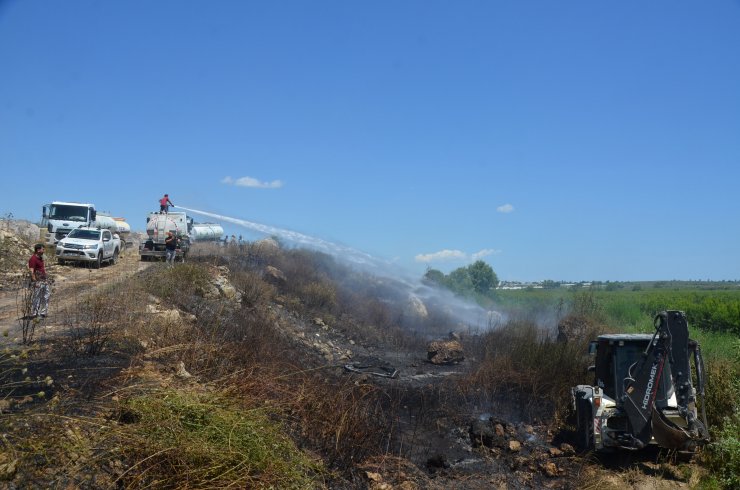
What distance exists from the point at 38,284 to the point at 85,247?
43.7ft

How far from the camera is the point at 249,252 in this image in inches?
1348

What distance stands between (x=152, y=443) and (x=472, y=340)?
2146 centimetres

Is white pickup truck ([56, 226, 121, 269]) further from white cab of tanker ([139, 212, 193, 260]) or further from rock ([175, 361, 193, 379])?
rock ([175, 361, 193, 379])

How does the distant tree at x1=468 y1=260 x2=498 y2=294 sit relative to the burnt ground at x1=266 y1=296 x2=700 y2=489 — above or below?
above

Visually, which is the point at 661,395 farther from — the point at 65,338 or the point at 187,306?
the point at 187,306

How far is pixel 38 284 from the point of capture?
43.2ft

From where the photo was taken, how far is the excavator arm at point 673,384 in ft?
35.7

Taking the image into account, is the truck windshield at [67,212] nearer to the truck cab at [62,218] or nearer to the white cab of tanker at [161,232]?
the truck cab at [62,218]

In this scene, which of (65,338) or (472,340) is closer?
(65,338)

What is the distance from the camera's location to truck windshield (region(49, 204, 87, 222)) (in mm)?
30078

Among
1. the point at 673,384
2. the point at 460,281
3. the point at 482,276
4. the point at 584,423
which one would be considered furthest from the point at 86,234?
the point at 482,276

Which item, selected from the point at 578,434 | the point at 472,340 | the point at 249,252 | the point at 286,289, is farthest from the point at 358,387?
the point at 249,252

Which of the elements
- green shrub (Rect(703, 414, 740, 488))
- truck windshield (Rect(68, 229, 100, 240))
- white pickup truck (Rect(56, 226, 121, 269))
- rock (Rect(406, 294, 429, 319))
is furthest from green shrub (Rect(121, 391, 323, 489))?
rock (Rect(406, 294, 429, 319))

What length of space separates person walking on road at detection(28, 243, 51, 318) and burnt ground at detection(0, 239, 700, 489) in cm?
37
